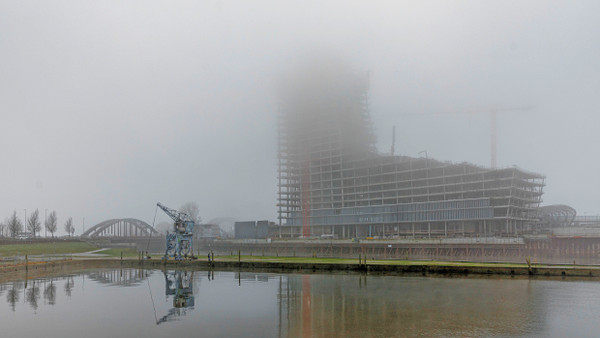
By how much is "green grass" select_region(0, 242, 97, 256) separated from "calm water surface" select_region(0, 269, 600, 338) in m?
58.7

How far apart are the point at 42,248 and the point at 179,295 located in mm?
86486

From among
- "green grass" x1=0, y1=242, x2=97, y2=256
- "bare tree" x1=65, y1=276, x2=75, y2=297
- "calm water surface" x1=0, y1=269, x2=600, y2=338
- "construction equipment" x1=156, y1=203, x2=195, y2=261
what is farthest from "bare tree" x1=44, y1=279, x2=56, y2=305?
"green grass" x1=0, y1=242, x2=97, y2=256

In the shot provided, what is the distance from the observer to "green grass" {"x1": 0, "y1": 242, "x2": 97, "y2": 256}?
10259cm

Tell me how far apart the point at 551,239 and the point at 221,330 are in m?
119

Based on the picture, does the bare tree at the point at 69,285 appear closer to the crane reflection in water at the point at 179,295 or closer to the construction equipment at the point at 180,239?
the crane reflection in water at the point at 179,295

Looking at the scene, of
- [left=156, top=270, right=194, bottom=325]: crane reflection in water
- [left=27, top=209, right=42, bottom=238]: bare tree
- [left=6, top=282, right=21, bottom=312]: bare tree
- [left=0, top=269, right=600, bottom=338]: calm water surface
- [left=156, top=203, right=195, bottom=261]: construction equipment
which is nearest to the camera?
[left=0, top=269, right=600, bottom=338]: calm water surface

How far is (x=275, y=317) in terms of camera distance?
3070cm

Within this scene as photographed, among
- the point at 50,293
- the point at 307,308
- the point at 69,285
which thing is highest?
the point at 307,308

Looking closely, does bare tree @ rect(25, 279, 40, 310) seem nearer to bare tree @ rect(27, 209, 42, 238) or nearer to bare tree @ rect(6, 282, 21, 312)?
bare tree @ rect(6, 282, 21, 312)

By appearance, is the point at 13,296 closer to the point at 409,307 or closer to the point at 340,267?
the point at 409,307

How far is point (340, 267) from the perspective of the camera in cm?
6450

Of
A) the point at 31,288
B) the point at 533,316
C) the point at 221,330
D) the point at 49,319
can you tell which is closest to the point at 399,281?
the point at 533,316

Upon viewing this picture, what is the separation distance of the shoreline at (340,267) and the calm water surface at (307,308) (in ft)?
17.1

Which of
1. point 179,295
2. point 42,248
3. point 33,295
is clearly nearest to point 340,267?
point 179,295
